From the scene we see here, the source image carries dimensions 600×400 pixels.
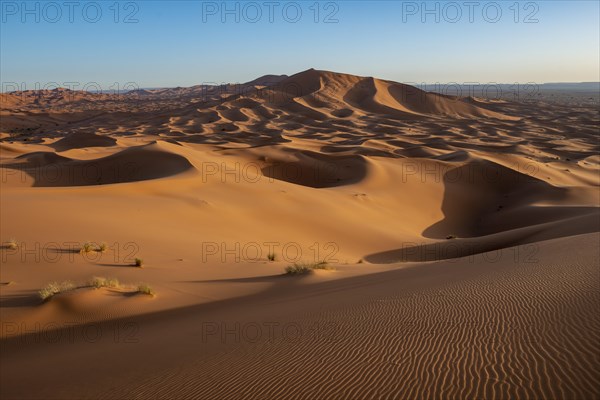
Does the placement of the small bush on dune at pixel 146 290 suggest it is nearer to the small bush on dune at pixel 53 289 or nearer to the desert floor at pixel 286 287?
the desert floor at pixel 286 287

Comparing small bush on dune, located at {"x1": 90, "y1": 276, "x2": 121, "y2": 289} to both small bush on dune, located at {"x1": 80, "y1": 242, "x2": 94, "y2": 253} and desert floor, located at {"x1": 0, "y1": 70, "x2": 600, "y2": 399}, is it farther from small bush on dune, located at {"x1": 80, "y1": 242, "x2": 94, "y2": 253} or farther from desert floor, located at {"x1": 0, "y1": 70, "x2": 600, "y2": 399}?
small bush on dune, located at {"x1": 80, "y1": 242, "x2": 94, "y2": 253}

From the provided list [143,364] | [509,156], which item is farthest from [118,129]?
[143,364]

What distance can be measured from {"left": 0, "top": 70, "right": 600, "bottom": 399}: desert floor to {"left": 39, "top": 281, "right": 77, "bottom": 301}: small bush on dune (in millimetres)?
155

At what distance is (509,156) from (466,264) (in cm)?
2645

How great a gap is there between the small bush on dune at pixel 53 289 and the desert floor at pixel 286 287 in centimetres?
16

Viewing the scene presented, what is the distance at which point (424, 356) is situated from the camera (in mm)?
4188

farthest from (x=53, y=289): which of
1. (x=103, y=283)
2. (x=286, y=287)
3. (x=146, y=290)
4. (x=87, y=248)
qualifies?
(x=286, y=287)

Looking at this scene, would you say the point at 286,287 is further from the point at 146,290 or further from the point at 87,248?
the point at 87,248

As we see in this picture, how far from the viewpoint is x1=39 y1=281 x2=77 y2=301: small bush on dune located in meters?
6.85

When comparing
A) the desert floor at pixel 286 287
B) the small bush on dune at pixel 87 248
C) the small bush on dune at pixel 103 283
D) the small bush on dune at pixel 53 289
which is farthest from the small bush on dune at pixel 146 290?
the small bush on dune at pixel 87 248

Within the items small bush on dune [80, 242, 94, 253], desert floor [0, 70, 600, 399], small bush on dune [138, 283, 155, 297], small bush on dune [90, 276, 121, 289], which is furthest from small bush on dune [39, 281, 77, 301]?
small bush on dune [80, 242, 94, 253]

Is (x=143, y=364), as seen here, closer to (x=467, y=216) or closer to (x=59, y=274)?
(x=59, y=274)

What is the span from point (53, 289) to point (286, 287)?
3.62m

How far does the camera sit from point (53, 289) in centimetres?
698
